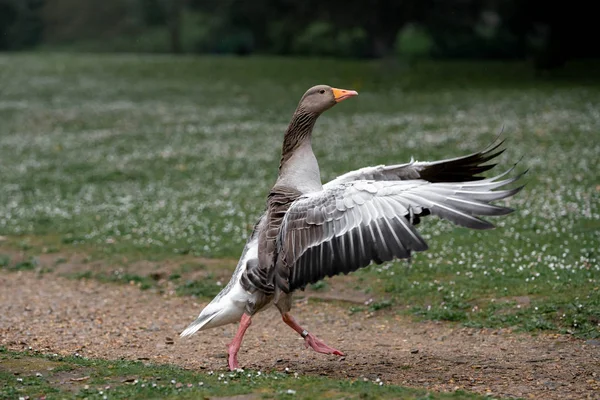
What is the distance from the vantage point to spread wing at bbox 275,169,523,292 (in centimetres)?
641

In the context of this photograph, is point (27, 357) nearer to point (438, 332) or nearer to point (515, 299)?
point (438, 332)

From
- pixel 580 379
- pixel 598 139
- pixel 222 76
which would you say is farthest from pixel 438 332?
pixel 222 76

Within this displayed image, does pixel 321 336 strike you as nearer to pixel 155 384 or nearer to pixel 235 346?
pixel 235 346

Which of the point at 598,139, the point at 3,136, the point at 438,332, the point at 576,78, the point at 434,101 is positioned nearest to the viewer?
the point at 438,332

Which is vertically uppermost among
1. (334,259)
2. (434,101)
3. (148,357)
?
(434,101)

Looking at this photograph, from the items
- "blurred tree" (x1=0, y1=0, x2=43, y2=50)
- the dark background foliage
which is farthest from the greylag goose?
"blurred tree" (x1=0, y1=0, x2=43, y2=50)

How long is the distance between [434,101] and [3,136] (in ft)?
42.2

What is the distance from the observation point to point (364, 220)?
659cm

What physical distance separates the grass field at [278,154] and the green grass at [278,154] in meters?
0.04

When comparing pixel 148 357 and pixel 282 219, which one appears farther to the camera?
pixel 148 357

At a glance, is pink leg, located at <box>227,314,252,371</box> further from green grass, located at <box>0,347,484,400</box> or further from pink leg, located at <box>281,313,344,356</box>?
pink leg, located at <box>281,313,344,356</box>

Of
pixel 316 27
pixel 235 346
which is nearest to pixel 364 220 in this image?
pixel 235 346

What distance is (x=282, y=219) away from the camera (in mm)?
7219

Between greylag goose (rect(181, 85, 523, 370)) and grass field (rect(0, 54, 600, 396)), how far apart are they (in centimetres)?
88
